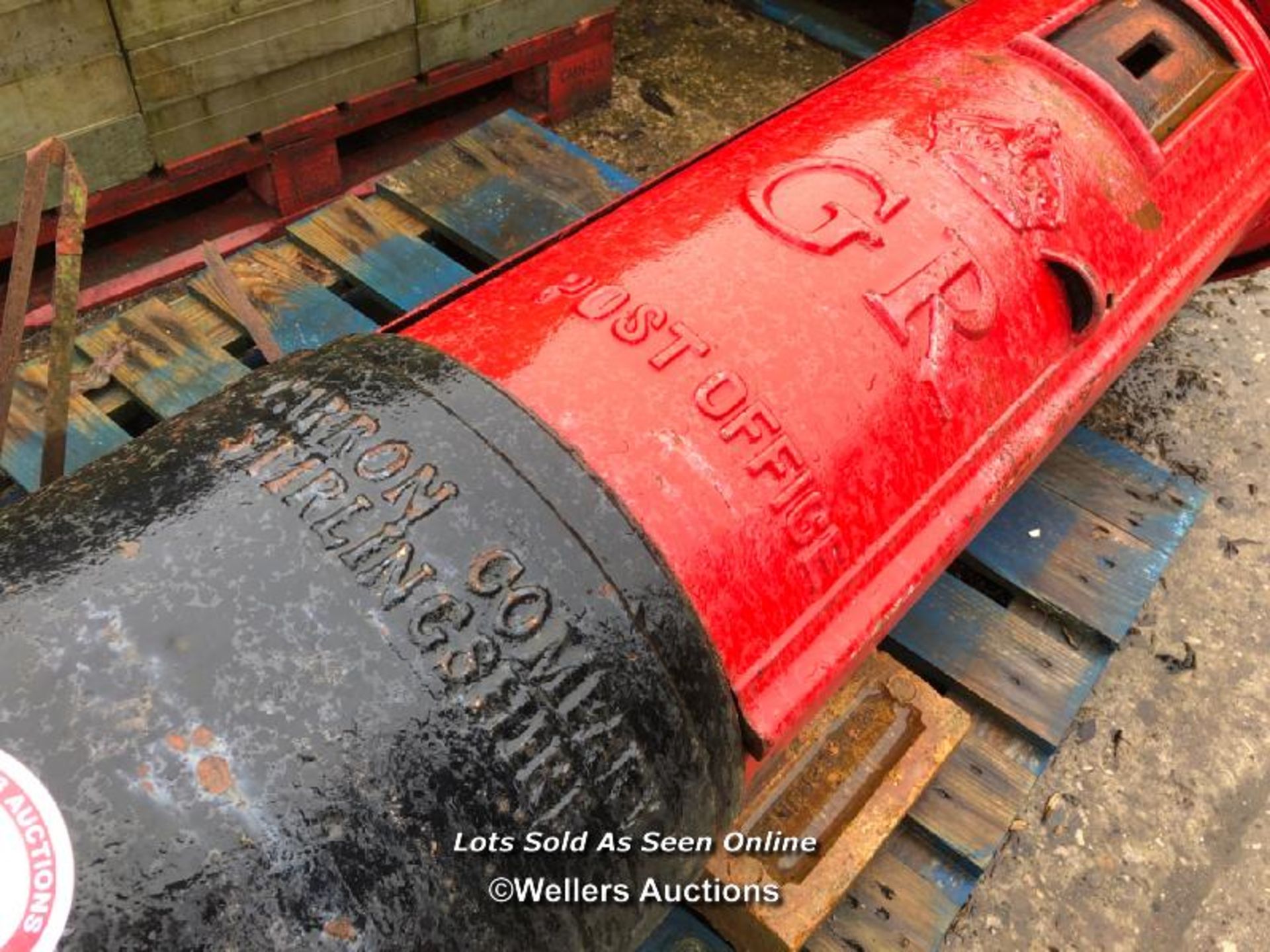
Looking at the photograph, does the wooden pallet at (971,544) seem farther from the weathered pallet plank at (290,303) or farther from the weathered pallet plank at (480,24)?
the weathered pallet plank at (480,24)

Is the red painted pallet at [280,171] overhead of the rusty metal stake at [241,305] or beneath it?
overhead

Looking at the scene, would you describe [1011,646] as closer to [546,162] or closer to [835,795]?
[835,795]

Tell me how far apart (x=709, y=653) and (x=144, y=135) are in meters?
2.18

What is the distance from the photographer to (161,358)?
2.43 metres

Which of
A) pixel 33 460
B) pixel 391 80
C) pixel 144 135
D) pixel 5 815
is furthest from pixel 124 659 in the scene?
pixel 391 80

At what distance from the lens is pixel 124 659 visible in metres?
1.10

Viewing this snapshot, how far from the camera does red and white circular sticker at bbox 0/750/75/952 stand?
0.96 m

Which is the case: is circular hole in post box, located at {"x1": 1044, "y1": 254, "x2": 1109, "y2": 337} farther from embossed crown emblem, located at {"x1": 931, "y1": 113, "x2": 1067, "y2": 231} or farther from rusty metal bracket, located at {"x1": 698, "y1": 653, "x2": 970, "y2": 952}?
rusty metal bracket, located at {"x1": 698, "y1": 653, "x2": 970, "y2": 952}

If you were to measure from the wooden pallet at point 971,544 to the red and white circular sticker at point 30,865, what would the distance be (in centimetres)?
130

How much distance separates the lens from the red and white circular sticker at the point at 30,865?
0.96 m

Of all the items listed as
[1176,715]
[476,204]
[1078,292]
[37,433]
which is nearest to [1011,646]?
[1176,715]

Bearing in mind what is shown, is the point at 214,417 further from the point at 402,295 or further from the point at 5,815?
the point at 402,295
